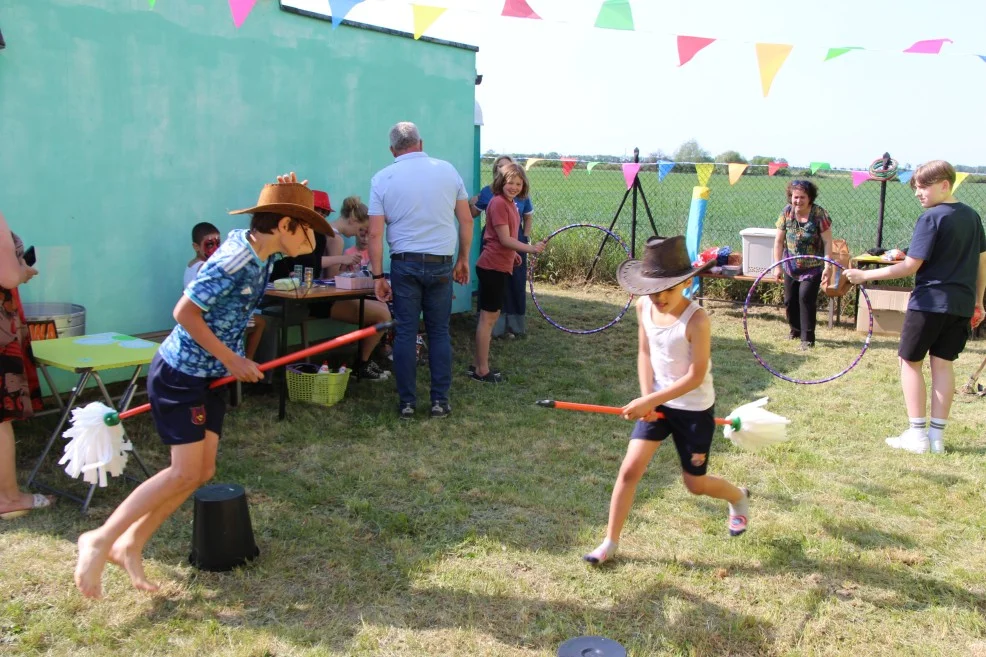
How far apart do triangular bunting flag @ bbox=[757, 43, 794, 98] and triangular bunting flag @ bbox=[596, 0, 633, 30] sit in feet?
3.27

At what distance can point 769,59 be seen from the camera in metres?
5.84

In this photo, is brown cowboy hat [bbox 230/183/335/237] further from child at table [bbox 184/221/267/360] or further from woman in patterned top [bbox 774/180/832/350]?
woman in patterned top [bbox 774/180/832/350]

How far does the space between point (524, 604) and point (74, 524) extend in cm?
218

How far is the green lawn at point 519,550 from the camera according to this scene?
3.11 m

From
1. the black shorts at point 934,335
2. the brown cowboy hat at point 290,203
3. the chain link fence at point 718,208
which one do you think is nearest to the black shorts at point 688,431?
the brown cowboy hat at point 290,203

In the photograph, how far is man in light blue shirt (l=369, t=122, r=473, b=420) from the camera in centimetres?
551

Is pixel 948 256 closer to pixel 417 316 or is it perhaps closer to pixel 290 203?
pixel 417 316

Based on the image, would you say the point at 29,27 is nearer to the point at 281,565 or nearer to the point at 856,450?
the point at 281,565

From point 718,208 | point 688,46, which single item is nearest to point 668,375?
point 688,46

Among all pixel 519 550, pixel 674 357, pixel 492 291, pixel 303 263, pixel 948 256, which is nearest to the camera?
pixel 674 357

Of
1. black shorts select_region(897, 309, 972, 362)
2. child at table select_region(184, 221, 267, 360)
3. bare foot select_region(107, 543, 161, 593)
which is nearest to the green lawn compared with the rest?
bare foot select_region(107, 543, 161, 593)

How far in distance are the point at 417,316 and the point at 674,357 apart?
104 inches

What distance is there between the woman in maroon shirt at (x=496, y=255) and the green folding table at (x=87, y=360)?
2.72 meters

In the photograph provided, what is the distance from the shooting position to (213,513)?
11.4ft
